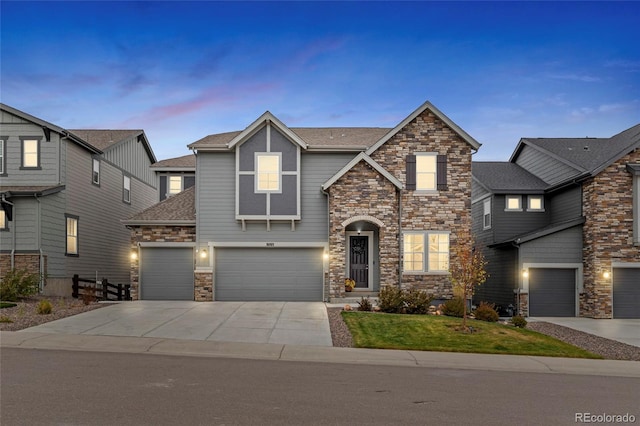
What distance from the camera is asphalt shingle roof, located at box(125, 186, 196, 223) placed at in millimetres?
24734

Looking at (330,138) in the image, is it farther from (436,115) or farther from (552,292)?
(552,292)

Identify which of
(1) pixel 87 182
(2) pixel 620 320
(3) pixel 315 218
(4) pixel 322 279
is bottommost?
(2) pixel 620 320

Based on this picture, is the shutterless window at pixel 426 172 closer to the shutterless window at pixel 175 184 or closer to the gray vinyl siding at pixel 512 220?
the gray vinyl siding at pixel 512 220

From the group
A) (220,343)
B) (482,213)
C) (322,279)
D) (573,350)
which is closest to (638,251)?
(482,213)

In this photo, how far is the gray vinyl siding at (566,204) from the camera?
992 inches

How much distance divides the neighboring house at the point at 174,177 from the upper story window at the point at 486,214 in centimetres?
1619

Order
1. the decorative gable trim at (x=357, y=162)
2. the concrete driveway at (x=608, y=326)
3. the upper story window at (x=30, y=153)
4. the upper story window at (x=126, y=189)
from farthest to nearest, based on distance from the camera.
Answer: the upper story window at (x=126, y=189) → the upper story window at (x=30, y=153) → the decorative gable trim at (x=357, y=162) → the concrete driveway at (x=608, y=326)

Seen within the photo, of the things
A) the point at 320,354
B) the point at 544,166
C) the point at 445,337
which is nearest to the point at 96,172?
the point at 320,354

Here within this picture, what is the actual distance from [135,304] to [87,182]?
8.66 m

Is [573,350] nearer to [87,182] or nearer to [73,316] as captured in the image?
[73,316]

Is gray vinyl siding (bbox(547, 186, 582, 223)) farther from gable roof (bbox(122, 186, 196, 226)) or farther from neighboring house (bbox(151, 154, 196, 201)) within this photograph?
neighboring house (bbox(151, 154, 196, 201))

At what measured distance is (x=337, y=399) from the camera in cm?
906

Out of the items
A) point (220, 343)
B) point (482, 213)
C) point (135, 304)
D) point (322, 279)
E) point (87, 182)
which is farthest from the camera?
point (482, 213)

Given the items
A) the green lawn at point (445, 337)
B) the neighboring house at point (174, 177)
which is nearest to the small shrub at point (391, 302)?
the green lawn at point (445, 337)
